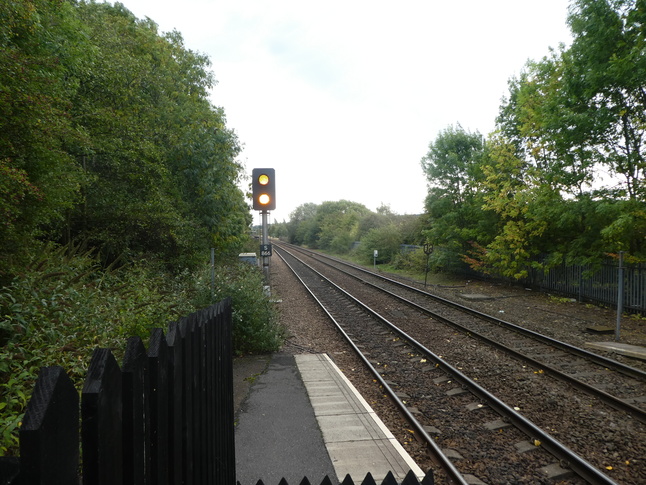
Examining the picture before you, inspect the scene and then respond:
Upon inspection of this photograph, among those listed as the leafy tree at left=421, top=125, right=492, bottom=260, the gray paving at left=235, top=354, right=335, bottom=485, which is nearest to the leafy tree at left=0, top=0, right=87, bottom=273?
the gray paving at left=235, top=354, right=335, bottom=485

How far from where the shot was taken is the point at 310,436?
15.9ft

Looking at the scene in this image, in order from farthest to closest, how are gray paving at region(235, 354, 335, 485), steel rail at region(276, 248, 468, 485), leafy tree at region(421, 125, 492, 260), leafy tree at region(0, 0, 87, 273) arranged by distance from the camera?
leafy tree at region(421, 125, 492, 260) < leafy tree at region(0, 0, 87, 273) < steel rail at region(276, 248, 468, 485) < gray paving at region(235, 354, 335, 485)

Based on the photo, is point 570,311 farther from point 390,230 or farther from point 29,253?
point 390,230

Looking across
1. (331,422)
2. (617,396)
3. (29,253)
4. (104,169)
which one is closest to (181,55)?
(104,169)

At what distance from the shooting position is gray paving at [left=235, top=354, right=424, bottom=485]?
4.10 meters

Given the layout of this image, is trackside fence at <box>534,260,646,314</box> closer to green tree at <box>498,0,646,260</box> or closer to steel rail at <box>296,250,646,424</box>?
green tree at <box>498,0,646,260</box>

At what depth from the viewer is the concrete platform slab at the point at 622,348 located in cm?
833

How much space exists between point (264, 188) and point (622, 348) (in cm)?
848

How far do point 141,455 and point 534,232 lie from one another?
19.3 m

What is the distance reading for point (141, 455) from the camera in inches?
46.4

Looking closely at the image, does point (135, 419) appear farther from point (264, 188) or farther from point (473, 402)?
point (264, 188)

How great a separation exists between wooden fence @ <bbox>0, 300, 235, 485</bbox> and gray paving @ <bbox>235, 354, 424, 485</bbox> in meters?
2.02

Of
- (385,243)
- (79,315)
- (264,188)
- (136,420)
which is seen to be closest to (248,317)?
(264,188)

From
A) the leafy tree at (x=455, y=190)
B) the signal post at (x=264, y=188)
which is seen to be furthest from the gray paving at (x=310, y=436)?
the leafy tree at (x=455, y=190)
